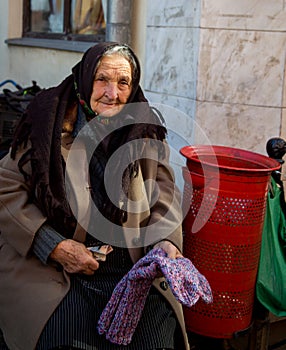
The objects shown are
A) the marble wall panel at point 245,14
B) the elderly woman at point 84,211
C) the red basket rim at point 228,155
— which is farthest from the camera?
the marble wall panel at point 245,14

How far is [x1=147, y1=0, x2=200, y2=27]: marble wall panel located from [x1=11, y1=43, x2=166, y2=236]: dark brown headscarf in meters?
1.28

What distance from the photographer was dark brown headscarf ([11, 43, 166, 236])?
2.51m

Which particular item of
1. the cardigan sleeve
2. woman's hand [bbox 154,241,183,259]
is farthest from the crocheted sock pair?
the cardigan sleeve

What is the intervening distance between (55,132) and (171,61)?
1849mm

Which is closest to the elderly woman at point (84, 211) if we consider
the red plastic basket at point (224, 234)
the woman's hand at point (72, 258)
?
the woman's hand at point (72, 258)

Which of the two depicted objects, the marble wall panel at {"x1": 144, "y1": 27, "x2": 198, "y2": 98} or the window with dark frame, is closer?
the marble wall panel at {"x1": 144, "y1": 27, "x2": 198, "y2": 98}

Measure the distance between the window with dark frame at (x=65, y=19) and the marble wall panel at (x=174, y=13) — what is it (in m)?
1.66

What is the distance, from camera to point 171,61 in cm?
420

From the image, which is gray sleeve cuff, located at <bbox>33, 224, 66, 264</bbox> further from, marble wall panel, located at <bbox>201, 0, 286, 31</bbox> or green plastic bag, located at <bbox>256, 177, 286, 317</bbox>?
marble wall panel, located at <bbox>201, 0, 286, 31</bbox>

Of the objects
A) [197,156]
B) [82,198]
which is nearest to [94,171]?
[82,198]

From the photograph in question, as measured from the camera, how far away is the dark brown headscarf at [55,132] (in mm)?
2510

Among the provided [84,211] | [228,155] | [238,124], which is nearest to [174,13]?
[238,124]

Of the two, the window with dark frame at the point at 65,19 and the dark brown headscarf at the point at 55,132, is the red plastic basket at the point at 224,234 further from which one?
the window with dark frame at the point at 65,19

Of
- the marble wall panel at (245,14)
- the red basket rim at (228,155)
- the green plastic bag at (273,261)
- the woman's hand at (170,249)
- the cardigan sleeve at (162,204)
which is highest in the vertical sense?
the marble wall panel at (245,14)
